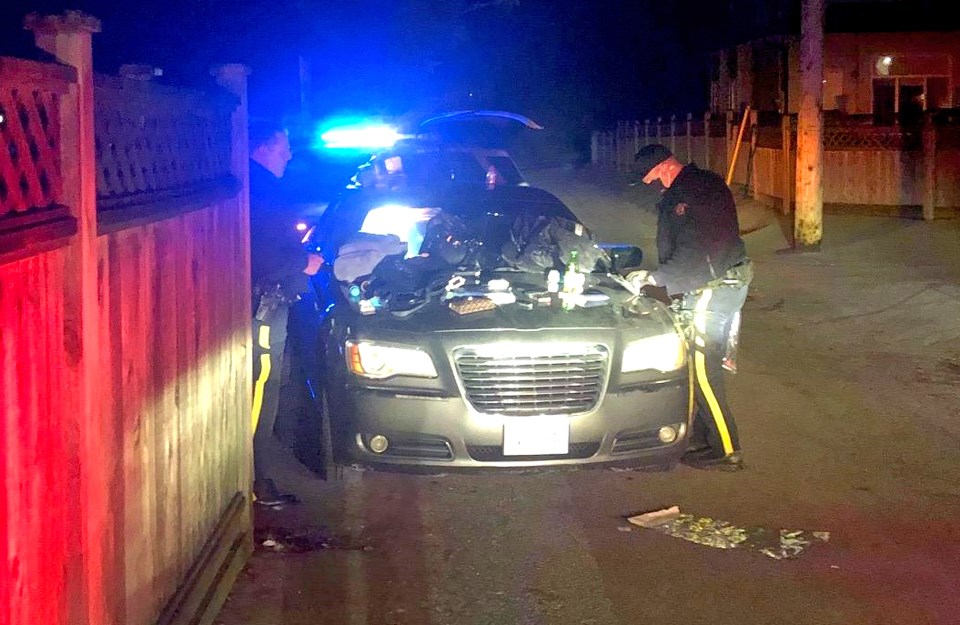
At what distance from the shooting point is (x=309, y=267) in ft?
22.8

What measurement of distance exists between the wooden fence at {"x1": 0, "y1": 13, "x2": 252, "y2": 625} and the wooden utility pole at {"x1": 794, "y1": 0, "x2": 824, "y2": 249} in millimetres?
11656

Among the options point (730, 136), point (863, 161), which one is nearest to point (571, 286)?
point (863, 161)

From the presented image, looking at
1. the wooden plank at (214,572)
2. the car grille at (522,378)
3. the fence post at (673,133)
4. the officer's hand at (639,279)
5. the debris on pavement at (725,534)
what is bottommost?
the debris on pavement at (725,534)

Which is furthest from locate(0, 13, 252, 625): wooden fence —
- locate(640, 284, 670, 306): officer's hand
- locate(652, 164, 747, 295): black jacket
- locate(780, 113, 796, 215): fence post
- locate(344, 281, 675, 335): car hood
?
locate(780, 113, 796, 215): fence post

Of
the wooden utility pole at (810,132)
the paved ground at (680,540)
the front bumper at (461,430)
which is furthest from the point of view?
the wooden utility pole at (810,132)

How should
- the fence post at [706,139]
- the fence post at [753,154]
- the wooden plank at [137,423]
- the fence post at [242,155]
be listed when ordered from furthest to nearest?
the fence post at [706,139], the fence post at [753,154], the fence post at [242,155], the wooden plank at [137,423]

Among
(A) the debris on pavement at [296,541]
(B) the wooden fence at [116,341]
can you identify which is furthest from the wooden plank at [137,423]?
(A) the debris on pavement at [296,541]

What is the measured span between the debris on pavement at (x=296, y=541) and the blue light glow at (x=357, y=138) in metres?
8.84

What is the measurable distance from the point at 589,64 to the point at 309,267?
43.2 meters

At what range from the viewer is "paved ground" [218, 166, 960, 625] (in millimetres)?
4852

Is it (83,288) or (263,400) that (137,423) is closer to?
(83,288)

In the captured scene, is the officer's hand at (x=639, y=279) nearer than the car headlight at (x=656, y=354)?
No

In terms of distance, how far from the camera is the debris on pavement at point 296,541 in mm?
5520

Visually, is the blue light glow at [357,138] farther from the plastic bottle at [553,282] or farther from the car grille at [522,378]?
the car grille at [522,378]
